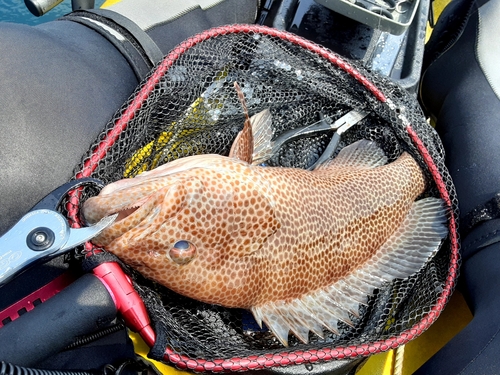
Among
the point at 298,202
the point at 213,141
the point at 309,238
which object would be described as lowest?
the point at 309,238

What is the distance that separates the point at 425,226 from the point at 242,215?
1.30 m

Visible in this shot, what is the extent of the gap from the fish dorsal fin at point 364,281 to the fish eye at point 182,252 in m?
0.49

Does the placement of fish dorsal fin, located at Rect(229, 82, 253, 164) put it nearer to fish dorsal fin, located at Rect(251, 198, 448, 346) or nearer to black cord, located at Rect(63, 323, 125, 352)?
fish dorsal fin, located at Rect(251, 198, 448, 346)

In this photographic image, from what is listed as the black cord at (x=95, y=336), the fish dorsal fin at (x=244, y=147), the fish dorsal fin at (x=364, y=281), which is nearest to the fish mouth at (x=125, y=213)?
the black cord at (x=95, y=336)

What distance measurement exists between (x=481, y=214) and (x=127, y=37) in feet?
7.38

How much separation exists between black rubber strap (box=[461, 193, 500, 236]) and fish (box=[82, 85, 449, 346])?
0.47 ft

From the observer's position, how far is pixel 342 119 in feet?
8.78

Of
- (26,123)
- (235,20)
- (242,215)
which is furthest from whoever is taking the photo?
(235,20)

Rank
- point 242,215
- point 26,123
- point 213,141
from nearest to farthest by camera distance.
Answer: point 26,123 → point 242,215 → point 213,141

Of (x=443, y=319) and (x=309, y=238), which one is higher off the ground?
(x=309, y=238)

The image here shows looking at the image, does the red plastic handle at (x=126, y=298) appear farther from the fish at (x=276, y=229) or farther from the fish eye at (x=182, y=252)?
the fish eye at (x=182, y=252)

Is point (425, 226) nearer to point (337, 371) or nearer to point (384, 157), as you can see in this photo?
point (384, 157)

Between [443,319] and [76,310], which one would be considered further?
[443,319]

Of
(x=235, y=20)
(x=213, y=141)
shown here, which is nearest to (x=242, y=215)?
(x=213, y=141)
